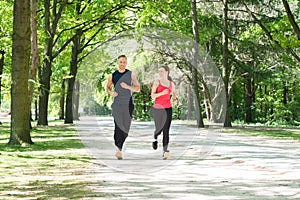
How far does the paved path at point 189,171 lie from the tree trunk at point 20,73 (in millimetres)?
2618

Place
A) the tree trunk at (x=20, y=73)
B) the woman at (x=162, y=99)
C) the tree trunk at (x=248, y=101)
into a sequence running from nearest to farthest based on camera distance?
the woman at (x=162, y=99) < the tree trunk at (x=20, y=73) < the tree trunk at (x=248, y=101)

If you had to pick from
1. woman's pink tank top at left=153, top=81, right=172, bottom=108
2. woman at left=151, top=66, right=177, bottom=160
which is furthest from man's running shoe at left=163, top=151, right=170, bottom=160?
woman's pink tank top at left=153, top=81, right=172, bottom=108

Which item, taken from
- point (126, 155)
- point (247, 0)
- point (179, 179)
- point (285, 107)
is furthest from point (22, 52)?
point (285, 107)

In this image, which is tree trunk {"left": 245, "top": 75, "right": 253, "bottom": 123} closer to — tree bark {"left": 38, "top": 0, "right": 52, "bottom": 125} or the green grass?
the green grass

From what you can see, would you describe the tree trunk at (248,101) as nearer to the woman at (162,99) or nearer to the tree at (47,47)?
the tree at (47,47)

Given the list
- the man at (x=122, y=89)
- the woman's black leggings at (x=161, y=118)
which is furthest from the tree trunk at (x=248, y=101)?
the man at (x=122, y=89)

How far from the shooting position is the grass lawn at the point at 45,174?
276 inches

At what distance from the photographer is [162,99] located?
8.95m

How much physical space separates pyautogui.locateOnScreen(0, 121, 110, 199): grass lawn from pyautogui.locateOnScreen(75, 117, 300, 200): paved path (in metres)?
0.29

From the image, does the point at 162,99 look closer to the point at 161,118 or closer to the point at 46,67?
the point at 161,118

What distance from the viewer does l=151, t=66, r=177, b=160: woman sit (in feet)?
28.5

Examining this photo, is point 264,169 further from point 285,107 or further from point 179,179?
point 285,107

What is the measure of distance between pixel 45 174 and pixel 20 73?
6.71m

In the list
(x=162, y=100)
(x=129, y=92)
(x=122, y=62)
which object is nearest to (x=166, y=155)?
(x=162, y=100)
